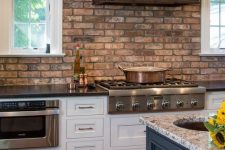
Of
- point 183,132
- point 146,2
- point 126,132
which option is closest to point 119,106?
point 126,132

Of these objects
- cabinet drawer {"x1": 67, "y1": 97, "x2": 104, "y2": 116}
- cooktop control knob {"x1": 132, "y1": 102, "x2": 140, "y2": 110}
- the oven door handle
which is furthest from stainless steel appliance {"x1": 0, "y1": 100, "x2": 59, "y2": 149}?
cooktop control knob {"x1": 132, "y1": 102, "x2": 140, "y2": 110}

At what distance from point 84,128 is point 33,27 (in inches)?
49.5

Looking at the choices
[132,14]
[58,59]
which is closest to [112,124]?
[58,59]

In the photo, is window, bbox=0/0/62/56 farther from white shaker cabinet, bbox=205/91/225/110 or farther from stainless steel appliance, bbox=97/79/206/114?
white shaker cabinet, bbox=205/91/225/110

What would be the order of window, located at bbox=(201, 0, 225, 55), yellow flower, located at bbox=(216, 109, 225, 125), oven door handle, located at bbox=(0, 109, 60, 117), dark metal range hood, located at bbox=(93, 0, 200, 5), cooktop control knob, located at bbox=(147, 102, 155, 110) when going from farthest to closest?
window, located at bbox=(201, 0, 225, 55) → dark metal range hood, located at bbox=(93, 0, 200, 5) → cooktop control knob, located at bbox=(147, 102, 155, 110) → oven door handle, located at bbox=(0, 109, 60, 117) → yellow flower, located at bbox=(216, 109, 225, 125)

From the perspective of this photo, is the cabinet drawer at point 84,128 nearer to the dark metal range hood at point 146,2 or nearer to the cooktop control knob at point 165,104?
the cooktop control knob at point 165,104

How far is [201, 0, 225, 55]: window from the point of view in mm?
4203

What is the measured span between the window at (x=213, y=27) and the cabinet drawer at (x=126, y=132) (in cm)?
139

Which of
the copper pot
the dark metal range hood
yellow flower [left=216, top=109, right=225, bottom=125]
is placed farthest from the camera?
the dark metal range hood

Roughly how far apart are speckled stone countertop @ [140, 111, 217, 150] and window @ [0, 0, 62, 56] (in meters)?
1.98

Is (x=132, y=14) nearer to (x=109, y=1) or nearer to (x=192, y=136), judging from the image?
(x=109, y=1)

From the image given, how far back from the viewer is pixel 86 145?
3217 mm

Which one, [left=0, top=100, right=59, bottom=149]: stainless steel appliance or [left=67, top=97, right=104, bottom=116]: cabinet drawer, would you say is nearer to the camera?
[left=0, top=100, right=59, bottom=149]: stainless steel appliance

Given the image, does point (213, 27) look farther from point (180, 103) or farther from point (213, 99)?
point (180, 103)
